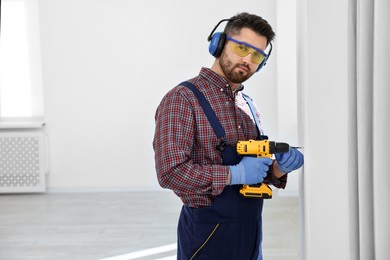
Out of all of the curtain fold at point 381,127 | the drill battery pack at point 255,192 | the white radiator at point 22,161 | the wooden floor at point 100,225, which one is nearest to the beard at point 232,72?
the drill battery pack at point 255,192

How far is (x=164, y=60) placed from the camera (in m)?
5.25

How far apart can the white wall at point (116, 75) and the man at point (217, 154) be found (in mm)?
3453

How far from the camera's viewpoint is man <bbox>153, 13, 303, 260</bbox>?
1.65 metres

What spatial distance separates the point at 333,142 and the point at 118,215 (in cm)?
317

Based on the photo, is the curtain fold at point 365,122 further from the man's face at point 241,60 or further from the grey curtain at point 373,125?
the man's face at point 241,60

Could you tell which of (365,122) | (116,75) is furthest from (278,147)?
(116,75)

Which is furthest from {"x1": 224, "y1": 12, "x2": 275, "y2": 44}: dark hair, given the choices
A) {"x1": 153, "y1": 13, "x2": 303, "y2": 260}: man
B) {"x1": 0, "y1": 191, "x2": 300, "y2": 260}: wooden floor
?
{"x1": 0, "y1": 191, "x2": 300, "y2": 260}: wooden floor

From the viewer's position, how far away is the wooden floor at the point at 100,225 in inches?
140

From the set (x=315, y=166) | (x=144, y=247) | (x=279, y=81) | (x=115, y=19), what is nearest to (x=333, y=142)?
(x=315, y=166)

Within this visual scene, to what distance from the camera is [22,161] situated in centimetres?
530

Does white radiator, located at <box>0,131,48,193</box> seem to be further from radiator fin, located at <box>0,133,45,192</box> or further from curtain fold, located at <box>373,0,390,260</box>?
curtain fold, located at <box>373,0,390,260</box>

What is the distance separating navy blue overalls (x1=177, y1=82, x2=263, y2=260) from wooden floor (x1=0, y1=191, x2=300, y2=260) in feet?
5.60

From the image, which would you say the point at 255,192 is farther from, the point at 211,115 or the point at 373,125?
the point at 373,125

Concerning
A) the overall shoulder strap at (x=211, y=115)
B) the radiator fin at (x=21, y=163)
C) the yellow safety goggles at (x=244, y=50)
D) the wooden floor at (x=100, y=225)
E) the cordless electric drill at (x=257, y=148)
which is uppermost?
the yellow safety goggles at (x=244, y=50)
